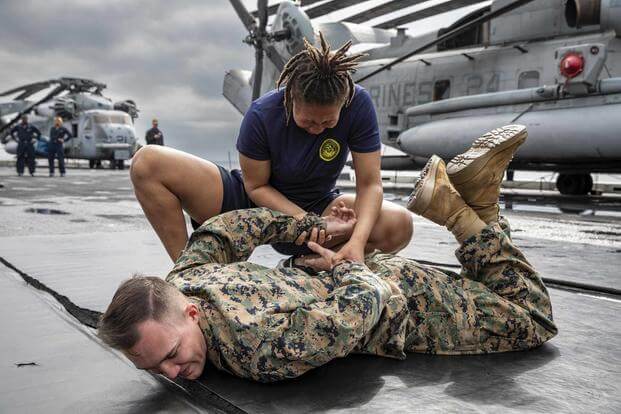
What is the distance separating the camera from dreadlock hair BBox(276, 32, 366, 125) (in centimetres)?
185

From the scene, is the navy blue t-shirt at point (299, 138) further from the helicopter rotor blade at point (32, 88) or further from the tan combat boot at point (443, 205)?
the helicopter rotor blade at point (32, 88)

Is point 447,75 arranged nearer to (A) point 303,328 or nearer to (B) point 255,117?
(B) point 255,117

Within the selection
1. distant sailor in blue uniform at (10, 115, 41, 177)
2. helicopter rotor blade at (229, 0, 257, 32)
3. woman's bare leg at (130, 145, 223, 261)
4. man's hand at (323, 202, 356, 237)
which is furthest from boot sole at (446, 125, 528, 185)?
distant sailor in blue uniform at (10, 115, 41, 177)

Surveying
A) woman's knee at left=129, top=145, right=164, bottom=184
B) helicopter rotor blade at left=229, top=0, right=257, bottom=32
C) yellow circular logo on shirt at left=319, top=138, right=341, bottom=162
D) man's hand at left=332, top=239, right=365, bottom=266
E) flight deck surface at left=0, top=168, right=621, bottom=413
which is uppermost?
helicopter rotor blade at left=229, top=0, right=257, bottom=32

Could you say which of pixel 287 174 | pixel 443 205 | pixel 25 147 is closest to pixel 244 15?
pixel 25 147

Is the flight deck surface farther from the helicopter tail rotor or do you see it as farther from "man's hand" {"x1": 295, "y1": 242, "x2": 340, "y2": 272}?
the helicopter tail rotor

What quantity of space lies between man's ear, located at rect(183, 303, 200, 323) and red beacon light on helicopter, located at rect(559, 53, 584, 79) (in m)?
8.44

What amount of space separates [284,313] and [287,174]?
2.89 ft

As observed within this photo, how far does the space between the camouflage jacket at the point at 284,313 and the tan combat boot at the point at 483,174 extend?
1.92 feet

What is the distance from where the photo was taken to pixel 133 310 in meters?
1.30

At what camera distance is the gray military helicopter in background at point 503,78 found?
8453 millimetres

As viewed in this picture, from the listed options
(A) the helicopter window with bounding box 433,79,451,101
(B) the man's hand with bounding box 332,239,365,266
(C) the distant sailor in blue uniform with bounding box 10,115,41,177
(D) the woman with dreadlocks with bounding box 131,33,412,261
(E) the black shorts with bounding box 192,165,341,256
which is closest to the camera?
(B) the man's hand with bounding box 332,239,365,266

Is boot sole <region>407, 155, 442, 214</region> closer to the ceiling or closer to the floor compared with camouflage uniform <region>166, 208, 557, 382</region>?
closer to the ceiling

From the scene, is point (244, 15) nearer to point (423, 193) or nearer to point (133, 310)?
point (423, 193)
